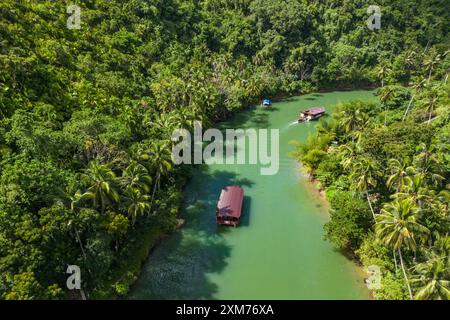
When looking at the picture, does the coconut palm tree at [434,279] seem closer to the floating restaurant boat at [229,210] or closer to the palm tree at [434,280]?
the palm tree at [434,280]

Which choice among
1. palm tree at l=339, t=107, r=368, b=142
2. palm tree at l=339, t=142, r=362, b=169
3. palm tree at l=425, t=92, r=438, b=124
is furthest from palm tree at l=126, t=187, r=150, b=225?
palm tree at l=425, t=92, r=438, b=124

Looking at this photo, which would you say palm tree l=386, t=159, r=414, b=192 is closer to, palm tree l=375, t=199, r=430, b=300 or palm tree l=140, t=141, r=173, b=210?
palm tree l=375, t=199, r=430, b=300

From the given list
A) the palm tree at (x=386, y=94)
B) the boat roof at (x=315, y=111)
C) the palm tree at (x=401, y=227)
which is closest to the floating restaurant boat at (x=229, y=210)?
the palm tree at (x=401, y=227)

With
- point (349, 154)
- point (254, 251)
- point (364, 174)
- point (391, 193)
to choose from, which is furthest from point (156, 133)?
point (391, 193)

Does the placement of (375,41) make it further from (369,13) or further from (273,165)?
(273,165)

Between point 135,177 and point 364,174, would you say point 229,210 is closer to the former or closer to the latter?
point 135,177
